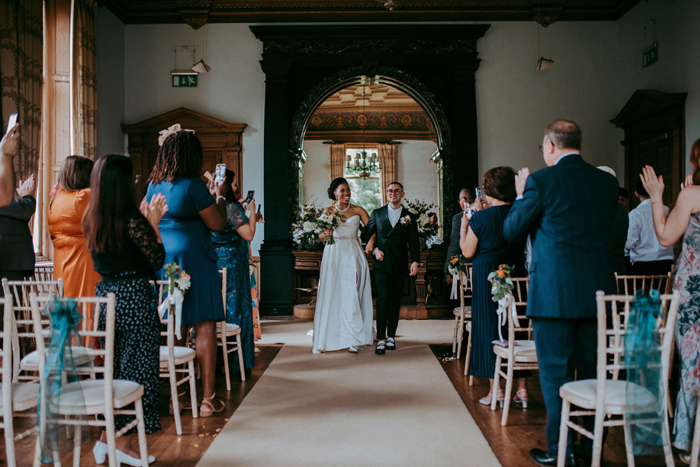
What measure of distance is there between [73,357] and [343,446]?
160cm

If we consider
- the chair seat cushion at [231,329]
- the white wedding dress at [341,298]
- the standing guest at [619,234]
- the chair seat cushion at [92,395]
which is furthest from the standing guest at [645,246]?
the chair seat cushion at [92,395]

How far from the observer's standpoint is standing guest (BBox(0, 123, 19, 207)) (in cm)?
349

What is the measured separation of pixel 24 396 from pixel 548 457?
2642 mm

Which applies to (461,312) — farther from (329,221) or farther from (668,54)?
(668,54)

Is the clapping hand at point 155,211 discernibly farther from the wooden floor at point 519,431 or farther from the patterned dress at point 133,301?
the wooden floor at point 519,431

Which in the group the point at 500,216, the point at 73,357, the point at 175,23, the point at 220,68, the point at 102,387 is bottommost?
the point at 102,387

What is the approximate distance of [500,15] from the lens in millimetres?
8656

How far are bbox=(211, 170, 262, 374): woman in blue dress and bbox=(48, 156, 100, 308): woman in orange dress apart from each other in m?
1.03

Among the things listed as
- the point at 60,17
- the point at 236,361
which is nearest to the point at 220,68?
the point at 60,17

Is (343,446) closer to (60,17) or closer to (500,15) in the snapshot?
(60,17)

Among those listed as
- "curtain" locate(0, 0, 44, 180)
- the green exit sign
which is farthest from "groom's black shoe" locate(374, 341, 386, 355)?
the green exit sign

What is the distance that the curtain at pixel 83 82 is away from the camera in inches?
278

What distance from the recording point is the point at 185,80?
8.80m

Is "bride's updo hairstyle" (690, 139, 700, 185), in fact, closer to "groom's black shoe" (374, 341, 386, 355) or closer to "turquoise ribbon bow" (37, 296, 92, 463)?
"turquoise ribbon bow" (37, 296, 92, 463)
